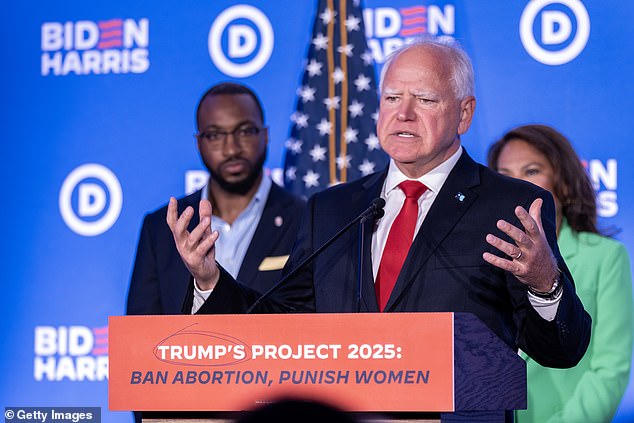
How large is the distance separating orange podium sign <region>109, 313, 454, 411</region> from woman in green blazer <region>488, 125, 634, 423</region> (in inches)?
79.8

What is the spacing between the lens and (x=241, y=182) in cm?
461

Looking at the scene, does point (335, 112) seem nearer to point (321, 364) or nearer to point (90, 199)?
point (90, 199)

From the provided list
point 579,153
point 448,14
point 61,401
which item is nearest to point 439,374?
point 579,153

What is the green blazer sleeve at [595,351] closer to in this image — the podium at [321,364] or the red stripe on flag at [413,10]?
the red stripe on flag at [413,10]

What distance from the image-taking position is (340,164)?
5.07 meters

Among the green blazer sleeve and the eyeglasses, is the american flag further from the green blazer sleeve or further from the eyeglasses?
the green blazer sleeve

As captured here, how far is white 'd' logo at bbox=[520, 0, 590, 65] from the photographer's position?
472cm

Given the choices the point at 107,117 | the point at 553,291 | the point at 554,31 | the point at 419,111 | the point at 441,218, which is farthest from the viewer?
the point at 107,117

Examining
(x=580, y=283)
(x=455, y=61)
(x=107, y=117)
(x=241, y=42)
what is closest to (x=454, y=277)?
(x=455, y=61)

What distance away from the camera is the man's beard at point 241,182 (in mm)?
4613

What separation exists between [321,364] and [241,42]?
3362 millimetres

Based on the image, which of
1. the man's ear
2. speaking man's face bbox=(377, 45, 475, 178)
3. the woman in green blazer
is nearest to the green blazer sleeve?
the woman in green blazer

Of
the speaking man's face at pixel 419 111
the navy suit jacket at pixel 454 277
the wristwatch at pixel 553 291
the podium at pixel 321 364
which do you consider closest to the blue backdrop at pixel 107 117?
the speaking man's face at pixel 419 111

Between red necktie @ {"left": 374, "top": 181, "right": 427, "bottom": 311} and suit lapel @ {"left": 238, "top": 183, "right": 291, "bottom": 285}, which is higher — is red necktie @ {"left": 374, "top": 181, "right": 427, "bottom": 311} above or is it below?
below
